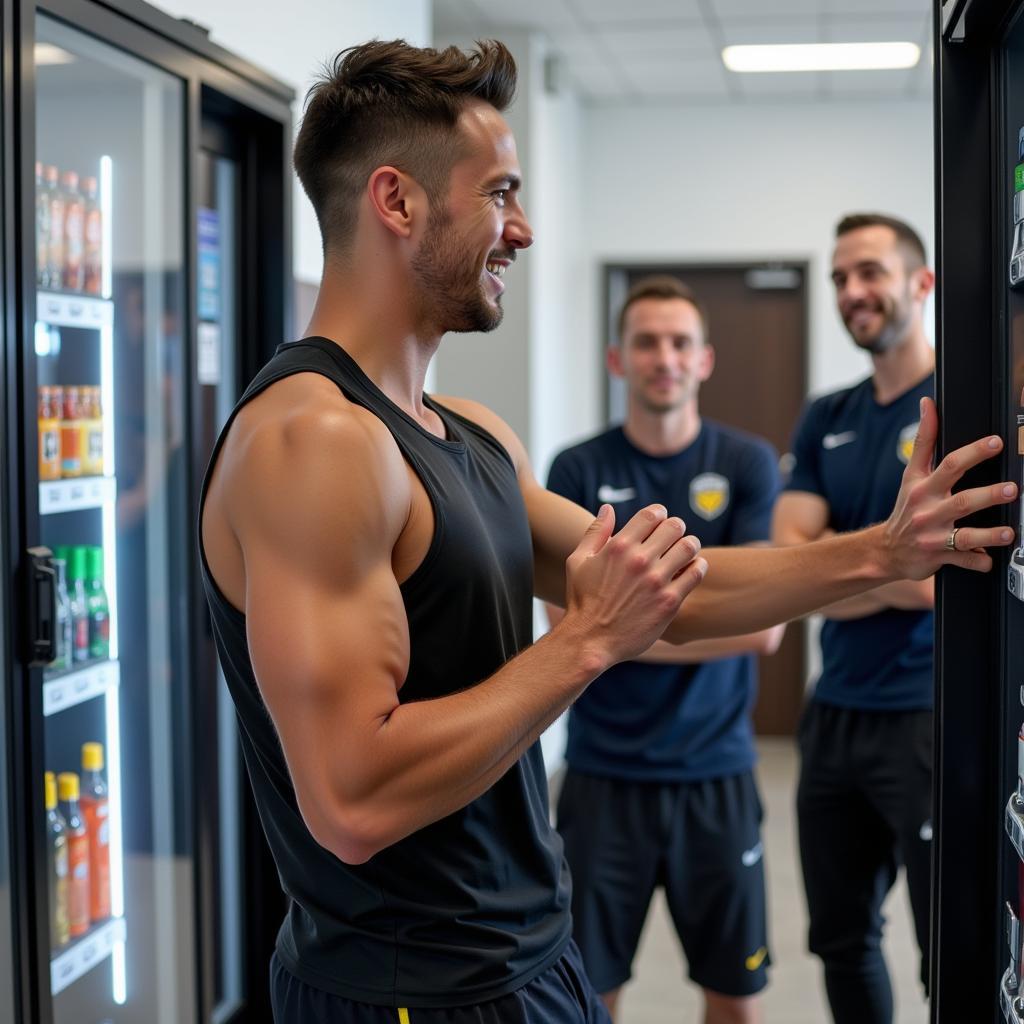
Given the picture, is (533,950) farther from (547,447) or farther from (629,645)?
(547,447)

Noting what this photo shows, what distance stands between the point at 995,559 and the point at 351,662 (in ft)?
2.38

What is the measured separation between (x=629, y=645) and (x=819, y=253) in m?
5.36

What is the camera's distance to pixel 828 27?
201 inches

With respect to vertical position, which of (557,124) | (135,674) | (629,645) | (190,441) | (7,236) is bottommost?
(135,674)

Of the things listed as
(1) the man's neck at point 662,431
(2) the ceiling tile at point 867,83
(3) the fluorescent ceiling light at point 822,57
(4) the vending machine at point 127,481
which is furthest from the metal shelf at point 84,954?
(2) the ceiling tile at point 867,83

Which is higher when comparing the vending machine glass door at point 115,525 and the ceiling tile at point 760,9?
the ceiling tile at point 760,9

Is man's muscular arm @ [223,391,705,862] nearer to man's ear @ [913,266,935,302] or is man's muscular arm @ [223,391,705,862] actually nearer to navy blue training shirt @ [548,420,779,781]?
navy blue training shirt @ [548,420,779,781]

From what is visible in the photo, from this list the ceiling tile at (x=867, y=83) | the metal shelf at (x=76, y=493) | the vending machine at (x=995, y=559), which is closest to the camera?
the vending machine at (x=995, y=559)

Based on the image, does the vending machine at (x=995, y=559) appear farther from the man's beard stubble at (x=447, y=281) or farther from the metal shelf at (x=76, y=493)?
the metal shelf at (x=76, y=493)

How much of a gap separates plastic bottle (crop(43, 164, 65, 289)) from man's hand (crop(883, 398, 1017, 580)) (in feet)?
5.36

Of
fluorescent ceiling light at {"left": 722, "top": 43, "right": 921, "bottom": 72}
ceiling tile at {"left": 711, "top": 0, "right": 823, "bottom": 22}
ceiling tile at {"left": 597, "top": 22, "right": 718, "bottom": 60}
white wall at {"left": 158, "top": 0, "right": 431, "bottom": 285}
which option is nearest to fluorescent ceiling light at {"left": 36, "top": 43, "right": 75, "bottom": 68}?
white wall at {"left": 158, "top": 0, "right": 431, "bottom": 285}

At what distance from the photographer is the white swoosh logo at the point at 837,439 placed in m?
2.88

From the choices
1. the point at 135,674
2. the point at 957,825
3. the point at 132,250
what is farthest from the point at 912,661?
the point at 132,250

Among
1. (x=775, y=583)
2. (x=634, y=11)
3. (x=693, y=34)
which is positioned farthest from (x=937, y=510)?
(x=693, y=34)
